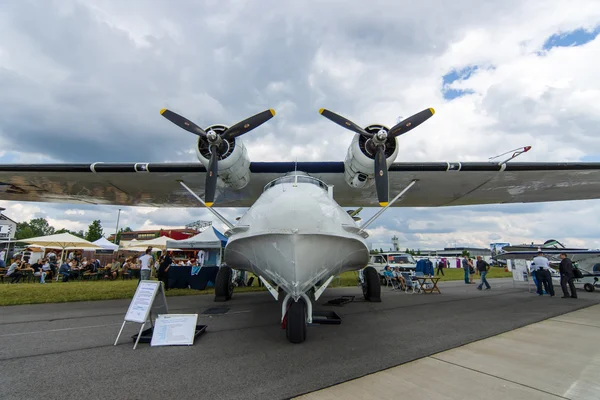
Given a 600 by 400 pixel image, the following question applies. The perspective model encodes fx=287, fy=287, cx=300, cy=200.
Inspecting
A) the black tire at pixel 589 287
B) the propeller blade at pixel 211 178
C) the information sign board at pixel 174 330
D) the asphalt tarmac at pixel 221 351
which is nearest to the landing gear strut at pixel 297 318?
the asphalt tarmac at pixel 221 351

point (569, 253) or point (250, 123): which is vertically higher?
point (250, 123)

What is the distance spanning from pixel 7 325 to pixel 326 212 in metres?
6.76

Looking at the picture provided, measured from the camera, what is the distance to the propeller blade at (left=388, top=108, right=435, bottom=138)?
6.46m

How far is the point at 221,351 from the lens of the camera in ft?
13.6

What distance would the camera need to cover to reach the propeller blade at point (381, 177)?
6109mm

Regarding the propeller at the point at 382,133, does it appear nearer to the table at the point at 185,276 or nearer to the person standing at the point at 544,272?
the person standing at the point at 544,272

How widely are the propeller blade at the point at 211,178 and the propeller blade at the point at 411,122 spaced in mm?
4009

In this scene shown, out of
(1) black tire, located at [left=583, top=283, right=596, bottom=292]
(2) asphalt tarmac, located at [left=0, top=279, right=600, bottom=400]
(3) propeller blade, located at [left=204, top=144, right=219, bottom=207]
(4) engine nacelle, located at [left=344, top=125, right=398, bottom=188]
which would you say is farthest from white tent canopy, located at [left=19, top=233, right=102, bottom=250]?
(1) black tire, located at [left=583, top=283, right=596, bottom=292]

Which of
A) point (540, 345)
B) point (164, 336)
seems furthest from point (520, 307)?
point (164, 336)

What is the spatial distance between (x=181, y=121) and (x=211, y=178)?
65.6 inches

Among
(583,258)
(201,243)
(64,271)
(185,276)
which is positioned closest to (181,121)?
(185,276)

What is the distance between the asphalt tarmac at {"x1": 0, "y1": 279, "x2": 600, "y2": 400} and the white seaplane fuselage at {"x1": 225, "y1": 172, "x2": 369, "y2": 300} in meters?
1.08

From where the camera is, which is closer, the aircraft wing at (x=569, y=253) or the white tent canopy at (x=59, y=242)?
the aircraft wing at (x=569, y=253)

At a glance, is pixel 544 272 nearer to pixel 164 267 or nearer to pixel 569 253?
pixel 569 253
